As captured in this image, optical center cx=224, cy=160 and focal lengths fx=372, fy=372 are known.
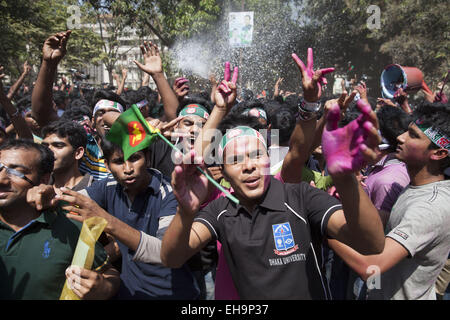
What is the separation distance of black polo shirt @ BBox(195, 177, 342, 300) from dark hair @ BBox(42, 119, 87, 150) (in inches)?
Answer: 72.4

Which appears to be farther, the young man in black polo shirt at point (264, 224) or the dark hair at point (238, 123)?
the dark hair at point (238, 123)

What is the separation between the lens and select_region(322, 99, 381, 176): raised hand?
1410mm

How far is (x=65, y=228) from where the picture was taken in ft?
6.93

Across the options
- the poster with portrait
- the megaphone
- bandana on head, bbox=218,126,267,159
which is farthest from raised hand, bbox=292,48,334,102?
the poster with portrait

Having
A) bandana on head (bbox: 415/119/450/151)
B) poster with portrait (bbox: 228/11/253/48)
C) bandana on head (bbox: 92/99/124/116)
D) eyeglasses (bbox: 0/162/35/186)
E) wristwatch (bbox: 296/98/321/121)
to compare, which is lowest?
eyeglasses (bbox: 0/162/35/186)

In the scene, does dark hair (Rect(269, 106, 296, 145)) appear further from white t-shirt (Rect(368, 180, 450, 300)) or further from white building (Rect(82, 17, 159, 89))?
white building (Rect(82, 17, 159, 89))

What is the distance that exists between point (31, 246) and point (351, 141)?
173cm

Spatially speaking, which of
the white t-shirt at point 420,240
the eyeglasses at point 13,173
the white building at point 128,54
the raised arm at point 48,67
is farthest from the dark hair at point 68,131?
the white t-shirt at point 420,240

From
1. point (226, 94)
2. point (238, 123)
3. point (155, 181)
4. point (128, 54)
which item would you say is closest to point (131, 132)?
point (155, 181)

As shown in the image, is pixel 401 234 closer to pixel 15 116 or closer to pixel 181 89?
pixel 181 89

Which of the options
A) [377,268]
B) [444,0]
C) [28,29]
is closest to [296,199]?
[377,268]

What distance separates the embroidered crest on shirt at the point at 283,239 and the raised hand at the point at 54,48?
254cm

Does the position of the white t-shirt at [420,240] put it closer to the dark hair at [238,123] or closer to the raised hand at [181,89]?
the dark hair at [238,123]

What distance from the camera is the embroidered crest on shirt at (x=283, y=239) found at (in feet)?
6.41
